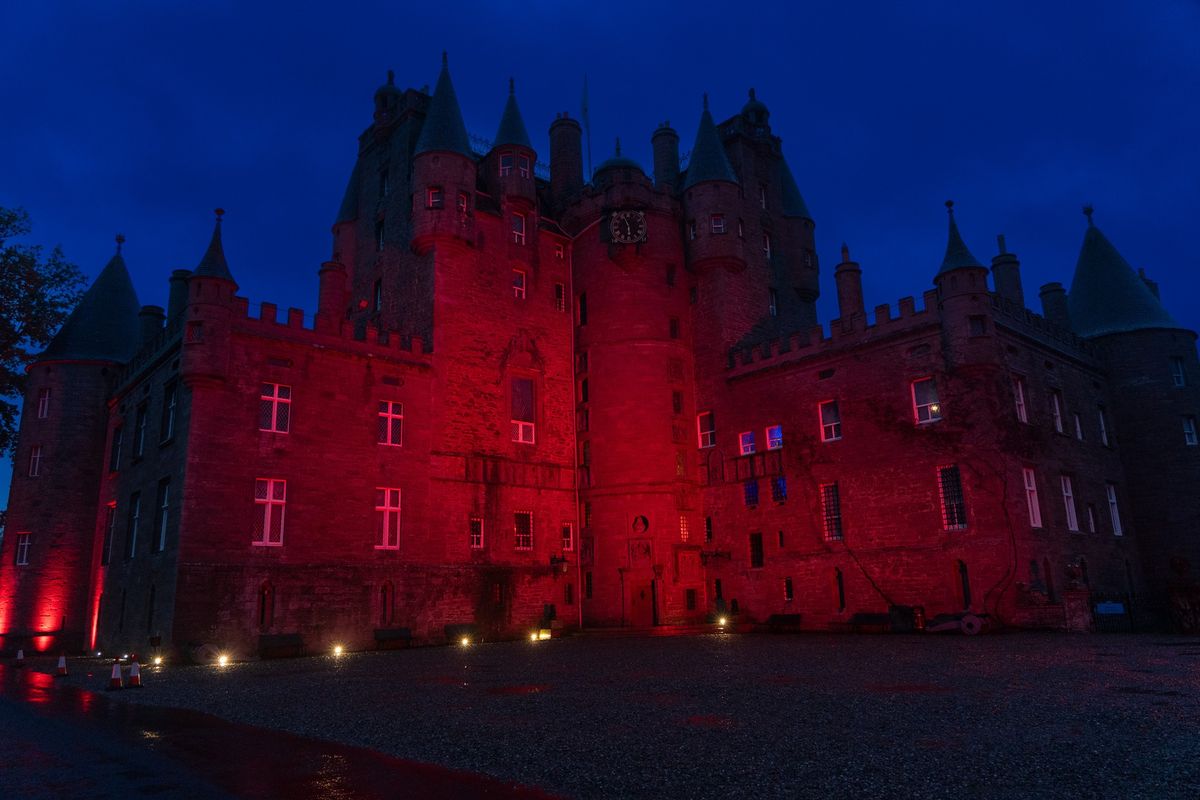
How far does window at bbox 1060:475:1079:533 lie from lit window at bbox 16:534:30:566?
46.0 metres

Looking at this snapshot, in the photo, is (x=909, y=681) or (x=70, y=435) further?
(x=70, y=435)

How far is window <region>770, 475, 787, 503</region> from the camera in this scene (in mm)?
34375

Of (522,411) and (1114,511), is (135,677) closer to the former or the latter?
(522,411)

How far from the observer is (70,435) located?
121 feet

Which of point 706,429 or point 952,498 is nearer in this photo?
point 952,498

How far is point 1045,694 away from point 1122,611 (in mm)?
20478

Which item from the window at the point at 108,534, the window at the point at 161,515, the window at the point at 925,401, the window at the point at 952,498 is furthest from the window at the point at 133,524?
the window at the point at 952,498

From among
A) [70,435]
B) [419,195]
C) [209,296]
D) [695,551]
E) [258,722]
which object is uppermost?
[419,195]

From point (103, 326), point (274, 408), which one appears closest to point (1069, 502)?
point (274, 408)

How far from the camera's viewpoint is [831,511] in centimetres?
3281

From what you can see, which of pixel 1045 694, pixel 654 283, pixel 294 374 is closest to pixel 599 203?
pixel 654 283

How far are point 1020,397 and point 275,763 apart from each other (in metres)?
30.9

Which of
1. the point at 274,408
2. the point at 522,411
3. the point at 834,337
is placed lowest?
the point at 274,408

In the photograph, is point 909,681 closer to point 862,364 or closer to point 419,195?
point 862,364
